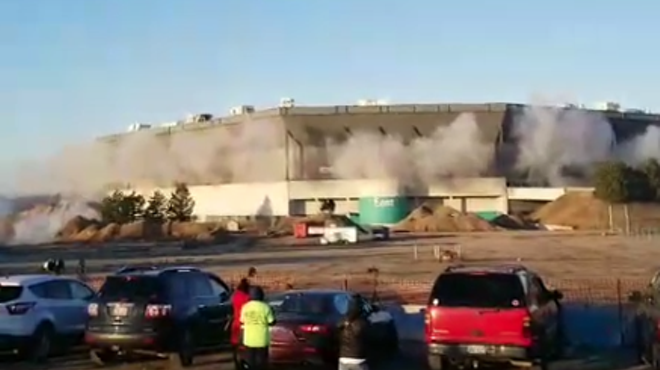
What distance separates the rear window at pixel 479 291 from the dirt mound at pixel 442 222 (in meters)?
102

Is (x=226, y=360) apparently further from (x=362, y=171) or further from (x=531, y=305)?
(x=362, y=171)

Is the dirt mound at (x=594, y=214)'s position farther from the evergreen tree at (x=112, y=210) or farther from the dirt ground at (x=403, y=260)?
the evergreen tree at (x=112, y=210)

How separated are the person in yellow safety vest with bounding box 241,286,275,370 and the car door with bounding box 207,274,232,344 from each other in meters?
3.74

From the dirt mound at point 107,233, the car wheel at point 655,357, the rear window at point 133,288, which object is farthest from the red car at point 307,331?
the dirt mound at point 107,233

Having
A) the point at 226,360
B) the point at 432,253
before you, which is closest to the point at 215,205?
the point at 432,253

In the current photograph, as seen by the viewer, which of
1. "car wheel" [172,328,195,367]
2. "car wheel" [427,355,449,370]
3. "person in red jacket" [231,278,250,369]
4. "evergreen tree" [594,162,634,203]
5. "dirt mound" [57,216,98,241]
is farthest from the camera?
"evergreen tree" [594,162,634,203]

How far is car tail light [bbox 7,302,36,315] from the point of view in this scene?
56.9 feet

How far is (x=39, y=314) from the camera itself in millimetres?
17812

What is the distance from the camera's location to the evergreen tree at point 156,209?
125719mm

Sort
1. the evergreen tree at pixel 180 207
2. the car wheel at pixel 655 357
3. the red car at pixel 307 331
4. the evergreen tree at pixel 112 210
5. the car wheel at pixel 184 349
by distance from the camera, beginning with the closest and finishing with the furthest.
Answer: the car wheel at pixel 655 357 → the red car at pixel 307 331 → the car wheel at pixel 184 349 → the evergreen tree at pixel 112 210 → the evergreen tree at pixel 180 207

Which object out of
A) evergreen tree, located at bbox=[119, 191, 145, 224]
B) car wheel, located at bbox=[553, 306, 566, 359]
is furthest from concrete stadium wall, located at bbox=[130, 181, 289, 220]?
car wheel, located at bbox=[553, 306, 566, 359]

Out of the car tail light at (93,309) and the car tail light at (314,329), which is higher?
the car tail light at (93,309)

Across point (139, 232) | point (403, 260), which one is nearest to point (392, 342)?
point (403, 260)

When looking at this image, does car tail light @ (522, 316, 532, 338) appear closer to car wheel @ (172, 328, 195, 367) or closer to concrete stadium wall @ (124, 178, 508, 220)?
car wheel @ (172, 328, 195, 367)
